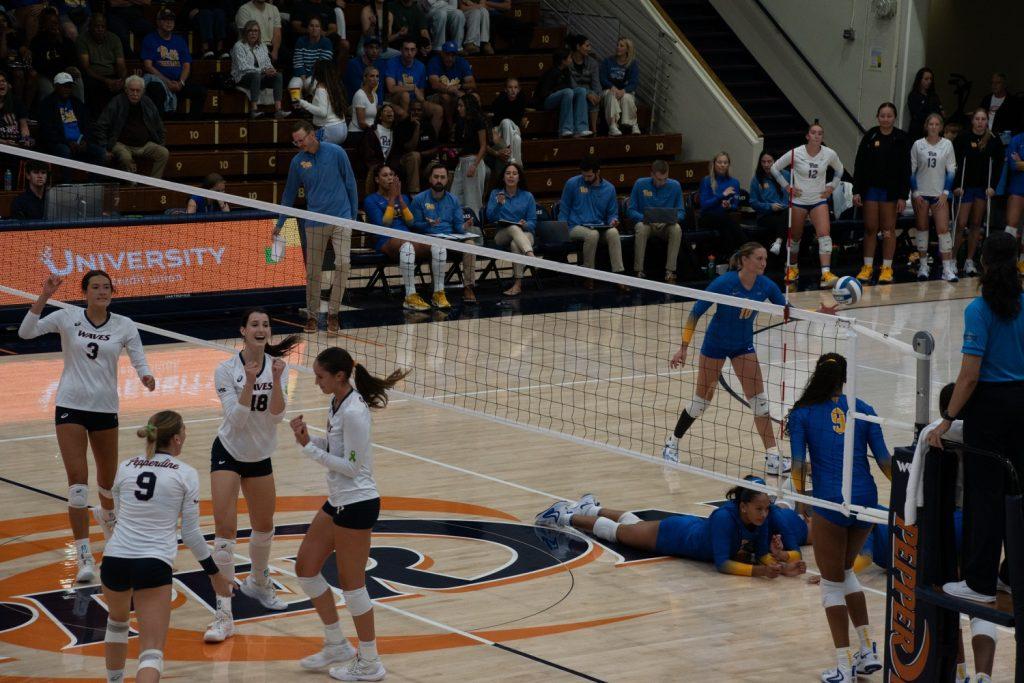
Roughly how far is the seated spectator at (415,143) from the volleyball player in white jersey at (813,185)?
480 centimetres

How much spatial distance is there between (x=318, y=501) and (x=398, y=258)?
7.78 meters

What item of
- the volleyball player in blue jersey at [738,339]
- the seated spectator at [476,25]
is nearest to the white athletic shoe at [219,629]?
the volleyball player in blue jersey at [738,339]

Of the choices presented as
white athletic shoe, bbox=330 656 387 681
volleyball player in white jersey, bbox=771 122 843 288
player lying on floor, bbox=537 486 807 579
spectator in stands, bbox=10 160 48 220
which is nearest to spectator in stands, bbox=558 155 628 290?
volleyball player in white jersey, bbox=771 122 843 288

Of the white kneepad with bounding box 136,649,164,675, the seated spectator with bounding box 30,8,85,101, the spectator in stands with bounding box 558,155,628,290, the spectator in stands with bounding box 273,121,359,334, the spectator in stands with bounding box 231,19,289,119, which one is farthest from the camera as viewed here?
the spectator in stands with bounding box 231,19,289,119

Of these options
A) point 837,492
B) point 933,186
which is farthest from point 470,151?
Result: point 837,492

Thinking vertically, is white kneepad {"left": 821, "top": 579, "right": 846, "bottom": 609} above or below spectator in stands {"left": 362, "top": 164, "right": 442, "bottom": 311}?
below

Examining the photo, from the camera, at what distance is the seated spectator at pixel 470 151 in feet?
66.2

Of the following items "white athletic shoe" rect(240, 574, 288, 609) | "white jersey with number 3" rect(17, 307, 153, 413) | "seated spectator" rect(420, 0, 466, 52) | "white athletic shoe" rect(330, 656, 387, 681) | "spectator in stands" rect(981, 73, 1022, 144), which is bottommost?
"white athletic shoe" rect(330, 656, 387, 681)

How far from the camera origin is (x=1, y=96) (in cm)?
1775

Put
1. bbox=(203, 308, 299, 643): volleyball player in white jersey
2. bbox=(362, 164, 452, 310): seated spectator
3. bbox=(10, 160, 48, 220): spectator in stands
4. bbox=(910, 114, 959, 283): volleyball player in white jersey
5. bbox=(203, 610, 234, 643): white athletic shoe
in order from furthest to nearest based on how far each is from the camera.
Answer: bbox=(910, 114, 959, 283): volleyball player in white jersey, bbox=(362, 164, 452, 310): seated spectator, bbox=(10, 160, 48, 220): spectator in stands, bbox=(203, 308, 299, 643): volleyball player in white jersey, bbox=(203, 610, 234, 643): white athletic shoe

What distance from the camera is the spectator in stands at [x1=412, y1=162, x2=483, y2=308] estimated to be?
18.2 m

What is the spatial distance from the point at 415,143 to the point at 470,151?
2.53 ft

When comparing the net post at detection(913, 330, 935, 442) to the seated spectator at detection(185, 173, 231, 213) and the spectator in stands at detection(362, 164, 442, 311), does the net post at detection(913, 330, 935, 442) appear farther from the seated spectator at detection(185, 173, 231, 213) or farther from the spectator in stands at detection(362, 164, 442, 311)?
the seated spectator at detection(185, 173, 231, 213)

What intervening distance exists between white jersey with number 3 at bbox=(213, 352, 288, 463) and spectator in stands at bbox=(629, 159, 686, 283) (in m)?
11.7
